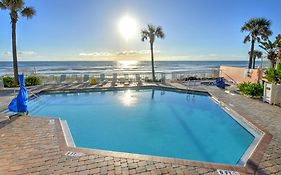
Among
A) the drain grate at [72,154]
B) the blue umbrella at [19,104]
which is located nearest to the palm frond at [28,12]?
the blue umbrella at [19,104]

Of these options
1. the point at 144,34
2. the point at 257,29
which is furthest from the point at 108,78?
the point at 257,29

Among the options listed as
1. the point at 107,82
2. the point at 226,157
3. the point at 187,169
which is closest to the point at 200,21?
the point at 107,82

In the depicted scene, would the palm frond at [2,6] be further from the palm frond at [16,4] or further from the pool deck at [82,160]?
the pool deck at [82,160]

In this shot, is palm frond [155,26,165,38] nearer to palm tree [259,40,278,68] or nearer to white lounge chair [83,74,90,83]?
white lounge chair [83,74,90,83]

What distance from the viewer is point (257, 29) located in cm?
1733

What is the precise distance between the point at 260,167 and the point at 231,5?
1303cm

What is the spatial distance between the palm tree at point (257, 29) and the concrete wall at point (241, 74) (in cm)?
333

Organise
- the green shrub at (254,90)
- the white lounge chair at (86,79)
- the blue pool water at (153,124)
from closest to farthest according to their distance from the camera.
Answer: the blue pool water at (153,124)
the green shrub at (254,90)
the white lounge chair at (86,79)

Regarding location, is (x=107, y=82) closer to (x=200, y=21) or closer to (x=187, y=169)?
(x=200, y=21)

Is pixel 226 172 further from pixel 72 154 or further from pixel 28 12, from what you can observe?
pixel 28 12

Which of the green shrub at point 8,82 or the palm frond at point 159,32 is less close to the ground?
the palm frond at point 159,32

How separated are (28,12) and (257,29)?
55.3ft

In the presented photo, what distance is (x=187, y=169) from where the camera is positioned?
3658 mm

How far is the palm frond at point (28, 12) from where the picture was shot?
Answer: 12.8m
